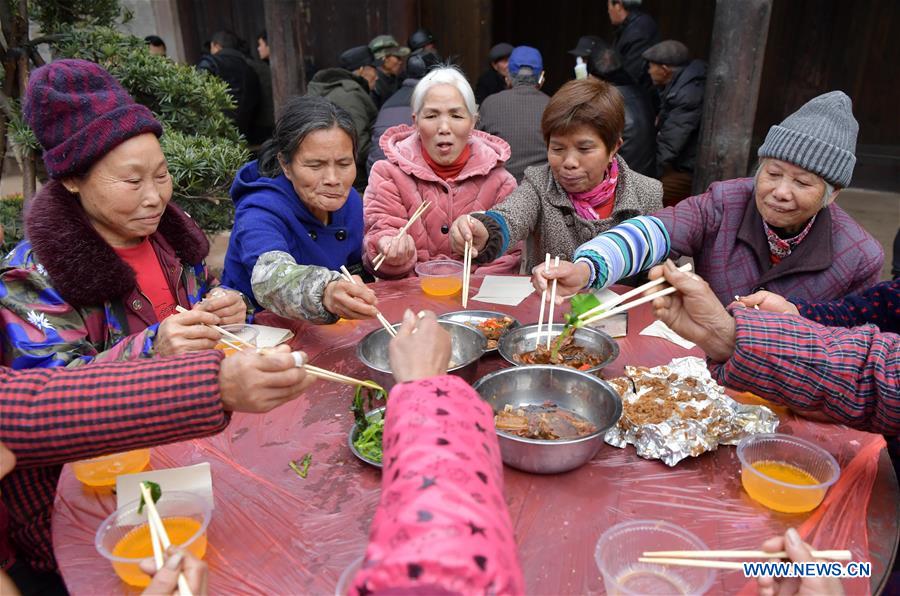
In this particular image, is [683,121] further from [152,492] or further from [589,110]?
[152,492]

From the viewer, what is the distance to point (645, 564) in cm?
148

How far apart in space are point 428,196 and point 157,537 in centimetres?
287

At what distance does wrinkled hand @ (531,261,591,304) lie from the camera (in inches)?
102

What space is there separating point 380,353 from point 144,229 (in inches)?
42.6

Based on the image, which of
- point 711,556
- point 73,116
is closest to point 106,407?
point 73,116

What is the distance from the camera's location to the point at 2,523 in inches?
71.6

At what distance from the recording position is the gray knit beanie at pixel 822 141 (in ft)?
8.13

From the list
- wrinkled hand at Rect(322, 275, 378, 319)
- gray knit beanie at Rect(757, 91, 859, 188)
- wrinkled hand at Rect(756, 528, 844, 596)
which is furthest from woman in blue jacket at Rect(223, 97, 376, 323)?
gray knit beanie at Rect(757, 91, 859, 188)

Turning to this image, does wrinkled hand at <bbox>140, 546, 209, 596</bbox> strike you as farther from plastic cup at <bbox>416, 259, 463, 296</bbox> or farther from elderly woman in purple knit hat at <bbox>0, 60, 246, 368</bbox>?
plastic cup at <bbox>416, 259, 463, 296</bbox>

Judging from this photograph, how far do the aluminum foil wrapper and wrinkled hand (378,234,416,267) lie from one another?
1.56 metres

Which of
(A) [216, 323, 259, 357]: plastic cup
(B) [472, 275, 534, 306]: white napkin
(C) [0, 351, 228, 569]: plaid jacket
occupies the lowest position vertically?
(B) [472, 275, 534, 306]: white napkin

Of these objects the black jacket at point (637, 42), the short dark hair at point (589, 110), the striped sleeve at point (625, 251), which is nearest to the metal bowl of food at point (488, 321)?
the striped sleeve at point (625, 251)

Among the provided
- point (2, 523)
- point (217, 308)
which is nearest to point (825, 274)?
point (217, 308)

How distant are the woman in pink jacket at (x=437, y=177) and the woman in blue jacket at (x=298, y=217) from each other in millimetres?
555
